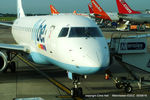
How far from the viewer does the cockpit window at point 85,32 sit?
12.7 meters

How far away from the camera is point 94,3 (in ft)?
289

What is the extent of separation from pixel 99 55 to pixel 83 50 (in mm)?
670

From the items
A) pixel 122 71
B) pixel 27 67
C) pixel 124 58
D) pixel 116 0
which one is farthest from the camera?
pixel 116 0

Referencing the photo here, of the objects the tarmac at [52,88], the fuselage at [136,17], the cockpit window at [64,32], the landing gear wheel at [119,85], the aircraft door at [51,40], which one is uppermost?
the fuselage at [136,17]

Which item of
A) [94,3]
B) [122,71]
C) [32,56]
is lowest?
[122,71]

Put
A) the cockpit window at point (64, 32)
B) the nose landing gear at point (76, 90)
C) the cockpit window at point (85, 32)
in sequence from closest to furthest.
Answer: the cockpit window at point (85, 32)
the nose landing gear at point (76, 90)
the cockpit window at point (64, 32)

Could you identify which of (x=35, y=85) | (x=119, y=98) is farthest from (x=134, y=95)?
(x=35, y=85)

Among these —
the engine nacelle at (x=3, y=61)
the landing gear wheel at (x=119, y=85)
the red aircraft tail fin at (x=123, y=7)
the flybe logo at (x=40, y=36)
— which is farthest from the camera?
the red aircraft tail fin at (x=123, y=7)

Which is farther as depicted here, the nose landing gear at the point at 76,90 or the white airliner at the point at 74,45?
the nose landing gear at the point at 76,90

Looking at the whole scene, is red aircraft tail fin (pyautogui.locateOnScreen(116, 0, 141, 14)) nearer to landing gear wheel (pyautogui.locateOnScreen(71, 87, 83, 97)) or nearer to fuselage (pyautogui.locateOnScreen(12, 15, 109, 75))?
fuselage (pyautogui.locateOnScreen(12, 15, 109, 75))

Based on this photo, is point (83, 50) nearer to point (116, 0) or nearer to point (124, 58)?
point (124, 58)

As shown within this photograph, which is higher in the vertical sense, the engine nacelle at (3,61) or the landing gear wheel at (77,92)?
the engine nacelle at (3,61)

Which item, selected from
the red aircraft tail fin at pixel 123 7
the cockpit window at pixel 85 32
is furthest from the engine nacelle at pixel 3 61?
the red aircraft tail fin at pixel 123 7

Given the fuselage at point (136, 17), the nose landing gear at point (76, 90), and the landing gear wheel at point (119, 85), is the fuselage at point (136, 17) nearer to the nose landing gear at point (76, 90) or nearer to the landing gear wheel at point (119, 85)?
the landing gear wheel at point (119, 85)
